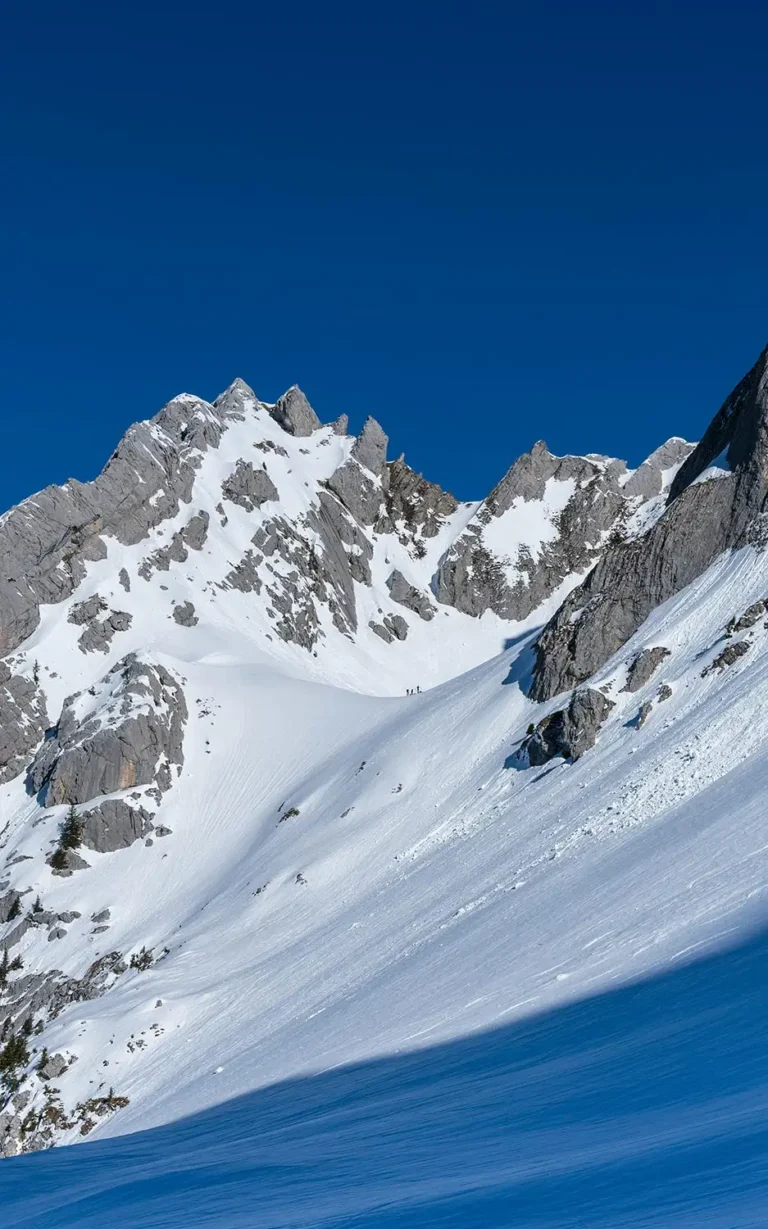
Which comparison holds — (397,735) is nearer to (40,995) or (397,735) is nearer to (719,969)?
(40,995)

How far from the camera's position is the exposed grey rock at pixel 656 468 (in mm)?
162750

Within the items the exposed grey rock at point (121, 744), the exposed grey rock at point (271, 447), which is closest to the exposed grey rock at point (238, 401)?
the exposed grey rock at point (271, 447)

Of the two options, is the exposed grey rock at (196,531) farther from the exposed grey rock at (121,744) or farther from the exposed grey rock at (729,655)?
the exposed grey rock at (729,655)

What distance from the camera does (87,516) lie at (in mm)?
121500

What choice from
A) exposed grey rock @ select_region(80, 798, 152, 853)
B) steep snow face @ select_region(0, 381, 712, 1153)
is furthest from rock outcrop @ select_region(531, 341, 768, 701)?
exposed grey rock @ select_region(80, 798, 152, 853)

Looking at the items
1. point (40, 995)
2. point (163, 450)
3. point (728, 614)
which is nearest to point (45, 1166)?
point (728, 614)

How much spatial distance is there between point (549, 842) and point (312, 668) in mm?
72178

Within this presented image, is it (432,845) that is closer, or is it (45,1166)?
(45,1166)

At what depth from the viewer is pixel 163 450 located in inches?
5197

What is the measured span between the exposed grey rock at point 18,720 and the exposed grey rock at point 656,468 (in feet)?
321

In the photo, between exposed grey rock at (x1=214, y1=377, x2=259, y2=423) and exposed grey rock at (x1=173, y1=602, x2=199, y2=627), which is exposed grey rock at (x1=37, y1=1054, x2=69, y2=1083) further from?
exposed grey rock at (x1=214, y1=377, x2=259, y2=423)

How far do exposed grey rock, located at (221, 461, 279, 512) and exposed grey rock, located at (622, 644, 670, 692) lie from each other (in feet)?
266

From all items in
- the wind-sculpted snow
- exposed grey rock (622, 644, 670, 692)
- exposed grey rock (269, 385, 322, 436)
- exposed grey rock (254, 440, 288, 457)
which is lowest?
the wind-sculpted snow

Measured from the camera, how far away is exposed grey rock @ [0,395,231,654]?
110 m
